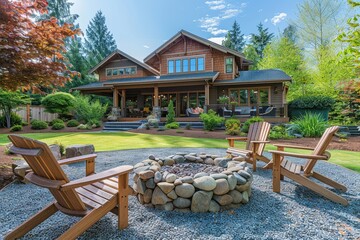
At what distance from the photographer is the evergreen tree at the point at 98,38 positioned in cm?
3319

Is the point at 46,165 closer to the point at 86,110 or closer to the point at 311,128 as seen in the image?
the point at 311,128

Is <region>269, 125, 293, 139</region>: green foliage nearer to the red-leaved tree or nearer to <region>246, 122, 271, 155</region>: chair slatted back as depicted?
<region>246, 122, 271, 155</region>: chair slatted back

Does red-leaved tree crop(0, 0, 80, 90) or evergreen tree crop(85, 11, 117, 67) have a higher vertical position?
evergreen tree crop(85, 11, 117, 67)

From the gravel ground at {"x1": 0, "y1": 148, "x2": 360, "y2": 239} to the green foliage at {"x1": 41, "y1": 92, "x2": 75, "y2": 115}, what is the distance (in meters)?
14.2

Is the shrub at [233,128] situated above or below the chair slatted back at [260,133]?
below

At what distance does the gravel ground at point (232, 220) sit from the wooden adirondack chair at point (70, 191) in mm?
239

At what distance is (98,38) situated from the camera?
3394 centimetres

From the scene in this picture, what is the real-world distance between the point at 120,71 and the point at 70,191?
17615 mm

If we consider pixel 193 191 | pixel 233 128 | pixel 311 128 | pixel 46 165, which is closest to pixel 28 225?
pixel 46 165

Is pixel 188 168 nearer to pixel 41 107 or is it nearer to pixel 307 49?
pixel 41 107

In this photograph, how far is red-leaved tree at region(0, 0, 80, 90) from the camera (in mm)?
3537

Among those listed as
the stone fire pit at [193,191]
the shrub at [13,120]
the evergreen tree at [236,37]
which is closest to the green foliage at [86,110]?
the shrub at [13,120]

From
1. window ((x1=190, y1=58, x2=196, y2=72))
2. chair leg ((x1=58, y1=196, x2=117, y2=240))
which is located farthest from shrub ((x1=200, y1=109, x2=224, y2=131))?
chair leg ((x1=58, y1=196, x2=117, y2=240))

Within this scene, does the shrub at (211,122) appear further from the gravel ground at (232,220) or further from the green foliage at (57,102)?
the green foliage at (57,102)
